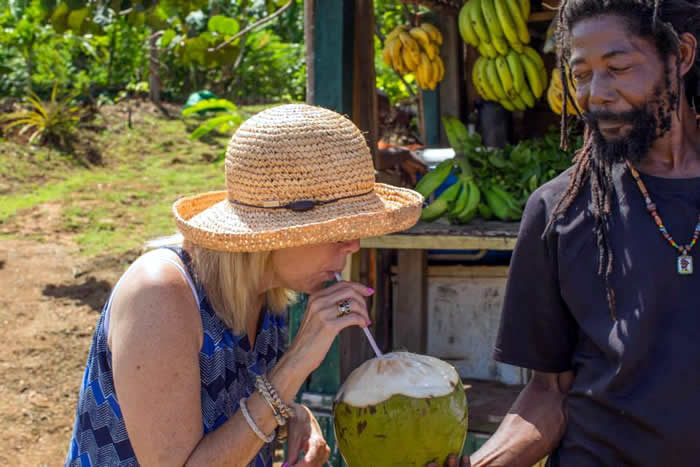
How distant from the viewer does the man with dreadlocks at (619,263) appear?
1588 mm

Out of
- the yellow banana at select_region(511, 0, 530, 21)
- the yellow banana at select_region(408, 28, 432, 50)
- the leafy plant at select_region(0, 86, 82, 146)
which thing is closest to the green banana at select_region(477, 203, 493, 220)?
the yellow banana at select_region(511, 0, 530, 21)

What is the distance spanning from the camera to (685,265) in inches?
62.9

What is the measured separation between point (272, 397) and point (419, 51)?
119 inches

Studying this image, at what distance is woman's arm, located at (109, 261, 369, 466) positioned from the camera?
1679mm

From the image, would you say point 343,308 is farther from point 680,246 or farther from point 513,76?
point 513,76

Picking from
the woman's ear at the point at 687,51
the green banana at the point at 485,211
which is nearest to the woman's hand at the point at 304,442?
the woman's ear at the point at 687,51

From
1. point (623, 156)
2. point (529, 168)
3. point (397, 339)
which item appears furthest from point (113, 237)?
point (623, 156)

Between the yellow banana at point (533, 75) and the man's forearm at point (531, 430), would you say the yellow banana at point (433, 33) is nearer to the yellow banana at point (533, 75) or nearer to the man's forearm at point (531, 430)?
the yellow banana at point (533, 75)

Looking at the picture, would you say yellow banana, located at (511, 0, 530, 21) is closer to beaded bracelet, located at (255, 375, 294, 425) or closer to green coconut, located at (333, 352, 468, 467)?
green coconut, located at (333, 352, 468, 467)

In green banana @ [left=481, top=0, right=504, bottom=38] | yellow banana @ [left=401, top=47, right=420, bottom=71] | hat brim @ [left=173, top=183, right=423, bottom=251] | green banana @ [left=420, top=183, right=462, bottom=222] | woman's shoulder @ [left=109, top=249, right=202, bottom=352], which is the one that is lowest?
green banana @ [left=420, top=183, right=462, bottom=222]

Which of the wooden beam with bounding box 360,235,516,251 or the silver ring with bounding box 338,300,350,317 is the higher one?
the silver ring with bounding box 338,300,350,317

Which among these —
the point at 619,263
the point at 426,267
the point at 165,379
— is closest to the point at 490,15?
the point at 426,267

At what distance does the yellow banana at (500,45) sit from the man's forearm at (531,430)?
91.5 inches

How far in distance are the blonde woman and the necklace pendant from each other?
0.65 metres
